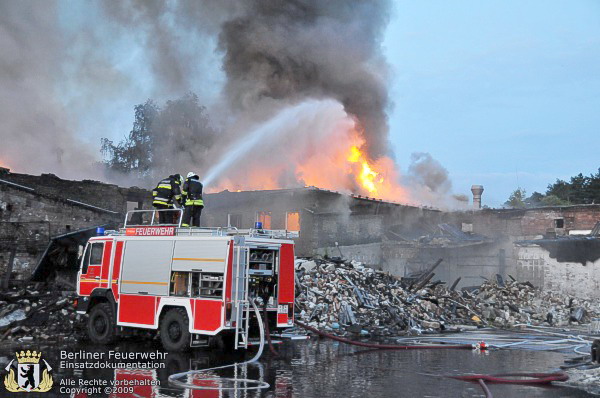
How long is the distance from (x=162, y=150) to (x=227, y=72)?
1498 cm

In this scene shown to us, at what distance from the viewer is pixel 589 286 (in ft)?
92.1

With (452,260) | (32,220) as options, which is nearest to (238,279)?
(32,220)

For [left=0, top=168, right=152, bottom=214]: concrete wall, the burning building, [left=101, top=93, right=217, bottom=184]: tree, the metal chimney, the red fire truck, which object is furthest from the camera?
[left=101, top=93, right=217, bottom=184]: tree

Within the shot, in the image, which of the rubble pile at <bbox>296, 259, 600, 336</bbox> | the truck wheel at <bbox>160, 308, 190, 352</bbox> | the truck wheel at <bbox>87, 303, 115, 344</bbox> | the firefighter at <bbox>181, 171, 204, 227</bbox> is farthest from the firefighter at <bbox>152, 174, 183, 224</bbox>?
the rubble pile at <bbox>296, 259, 600, 336</bbox>

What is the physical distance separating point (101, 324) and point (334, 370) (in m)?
5.62

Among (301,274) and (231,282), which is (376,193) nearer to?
(301,274)

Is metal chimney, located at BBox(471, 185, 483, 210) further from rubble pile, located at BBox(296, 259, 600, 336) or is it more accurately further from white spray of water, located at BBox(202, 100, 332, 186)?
rubble pile, located at BBox(296, 259, 600, 336)

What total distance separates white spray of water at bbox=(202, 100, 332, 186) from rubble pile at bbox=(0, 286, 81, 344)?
19880mm

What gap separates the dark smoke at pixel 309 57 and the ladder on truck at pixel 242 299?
84.4 feet

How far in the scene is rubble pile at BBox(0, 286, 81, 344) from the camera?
537 inches

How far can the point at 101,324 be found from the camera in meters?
13.1

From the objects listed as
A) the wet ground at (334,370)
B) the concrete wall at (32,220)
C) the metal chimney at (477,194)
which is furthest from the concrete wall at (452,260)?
the wet ground at (334,370)

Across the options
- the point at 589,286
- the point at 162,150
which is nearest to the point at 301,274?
the point at 589,286

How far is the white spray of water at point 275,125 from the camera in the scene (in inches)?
1428
